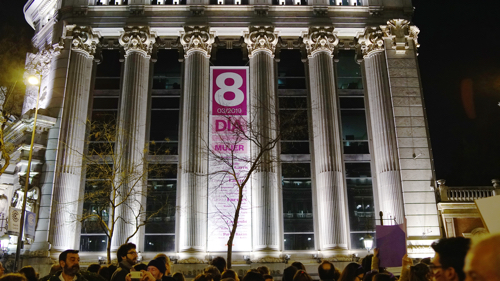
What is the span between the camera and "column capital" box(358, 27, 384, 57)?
3541 centimetres

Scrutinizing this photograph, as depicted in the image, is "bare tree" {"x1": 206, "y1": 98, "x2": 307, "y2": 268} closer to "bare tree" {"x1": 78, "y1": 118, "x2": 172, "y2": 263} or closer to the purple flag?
"bare tree" {"x1": 78, "y1": 118, "x2": 172, "y2": 263}

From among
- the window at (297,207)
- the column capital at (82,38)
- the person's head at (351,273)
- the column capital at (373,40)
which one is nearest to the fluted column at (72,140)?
the column capital at (82,38)

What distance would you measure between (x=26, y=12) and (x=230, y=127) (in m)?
26.3

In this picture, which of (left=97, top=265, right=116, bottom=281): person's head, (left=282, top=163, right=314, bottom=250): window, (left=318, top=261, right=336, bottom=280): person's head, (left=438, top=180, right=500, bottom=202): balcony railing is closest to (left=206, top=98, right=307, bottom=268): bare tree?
(left=282, top=163, right=314, bottom=250): window

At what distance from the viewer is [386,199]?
31.4m

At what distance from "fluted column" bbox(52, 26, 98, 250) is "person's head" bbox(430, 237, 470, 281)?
28.8m

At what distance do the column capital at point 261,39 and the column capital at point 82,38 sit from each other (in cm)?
1298

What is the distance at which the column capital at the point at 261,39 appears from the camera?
35.6 metres

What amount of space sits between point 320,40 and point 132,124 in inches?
652

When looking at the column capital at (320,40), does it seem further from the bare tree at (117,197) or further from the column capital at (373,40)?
the bare tree at (117,197)

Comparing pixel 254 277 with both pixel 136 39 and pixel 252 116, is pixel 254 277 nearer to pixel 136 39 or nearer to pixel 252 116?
pixel 252 116

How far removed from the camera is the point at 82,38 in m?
35.5

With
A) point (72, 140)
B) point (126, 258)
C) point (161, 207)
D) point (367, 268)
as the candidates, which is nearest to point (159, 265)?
point (126, 258)

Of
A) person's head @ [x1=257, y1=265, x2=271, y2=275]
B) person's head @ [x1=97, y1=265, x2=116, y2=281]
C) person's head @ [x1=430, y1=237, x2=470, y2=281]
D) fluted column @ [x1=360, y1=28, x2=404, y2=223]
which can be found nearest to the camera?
person's head @ [x1=430, y1=237, x2=470, y2=281]
